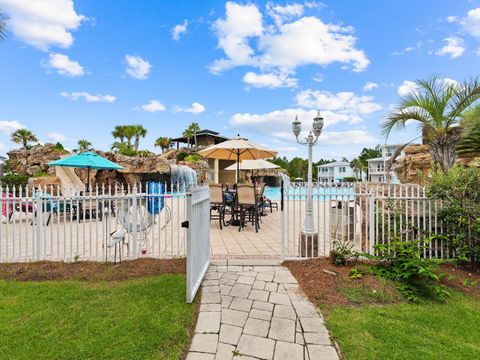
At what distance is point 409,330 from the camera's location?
232cm

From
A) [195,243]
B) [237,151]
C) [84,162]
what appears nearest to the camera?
[195,243]

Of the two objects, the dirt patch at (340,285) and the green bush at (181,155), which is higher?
the green bush at (181,155)

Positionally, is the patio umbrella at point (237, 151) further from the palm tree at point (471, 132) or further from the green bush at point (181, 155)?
the green bush at point (181, 155)

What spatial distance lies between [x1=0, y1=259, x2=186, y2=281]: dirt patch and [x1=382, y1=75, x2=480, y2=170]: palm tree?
5387 mm

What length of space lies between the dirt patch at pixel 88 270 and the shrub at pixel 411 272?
2932 mm

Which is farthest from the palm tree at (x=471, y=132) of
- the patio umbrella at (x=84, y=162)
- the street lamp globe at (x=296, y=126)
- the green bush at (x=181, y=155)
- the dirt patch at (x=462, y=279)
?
the green bush at (x=181, y=155)

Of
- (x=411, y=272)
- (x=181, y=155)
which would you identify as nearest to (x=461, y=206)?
(x=411, y=272)

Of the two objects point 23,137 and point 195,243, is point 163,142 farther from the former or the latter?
point 195,243

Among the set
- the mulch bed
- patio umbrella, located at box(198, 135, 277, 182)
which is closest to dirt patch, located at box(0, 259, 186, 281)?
the mulch bed

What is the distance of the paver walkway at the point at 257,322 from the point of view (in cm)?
202

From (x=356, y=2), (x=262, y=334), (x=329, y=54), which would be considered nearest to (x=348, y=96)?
(x=329, y=54)

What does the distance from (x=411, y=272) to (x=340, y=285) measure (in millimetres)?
949

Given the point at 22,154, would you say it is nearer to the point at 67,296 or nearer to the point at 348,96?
the point at 67,296

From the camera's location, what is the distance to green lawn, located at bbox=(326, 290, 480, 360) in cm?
203
